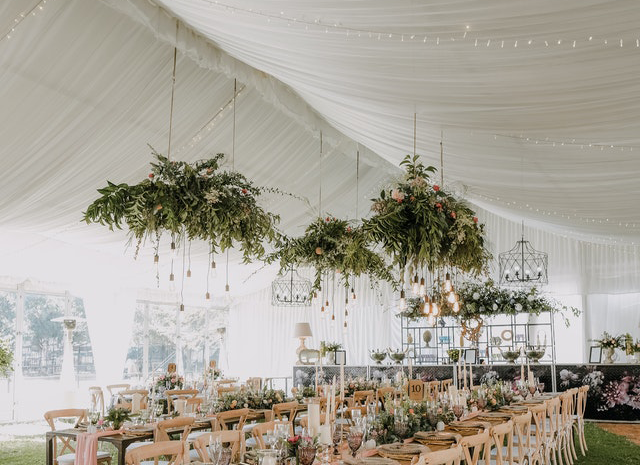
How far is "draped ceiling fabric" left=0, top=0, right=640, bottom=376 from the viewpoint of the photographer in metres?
3.44

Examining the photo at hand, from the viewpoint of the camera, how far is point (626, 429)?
10.9 m

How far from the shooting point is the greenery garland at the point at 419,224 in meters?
5.44

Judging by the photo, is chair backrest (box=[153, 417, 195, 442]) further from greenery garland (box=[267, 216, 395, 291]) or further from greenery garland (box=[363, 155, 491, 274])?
greenery garland (box=[363, 155, 491, 274])

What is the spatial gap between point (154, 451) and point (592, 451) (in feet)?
22.2

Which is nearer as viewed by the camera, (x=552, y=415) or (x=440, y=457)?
(x=440, y=457)

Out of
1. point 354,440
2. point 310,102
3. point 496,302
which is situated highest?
point 310,102

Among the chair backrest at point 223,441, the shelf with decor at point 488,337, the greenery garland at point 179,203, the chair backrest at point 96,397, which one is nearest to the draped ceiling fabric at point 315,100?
the greenery garland at point 179,203

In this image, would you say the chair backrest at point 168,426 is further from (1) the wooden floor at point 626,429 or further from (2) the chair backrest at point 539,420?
(1) the wooden floor at point 626,429

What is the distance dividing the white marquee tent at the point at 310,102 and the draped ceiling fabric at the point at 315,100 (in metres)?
0.02

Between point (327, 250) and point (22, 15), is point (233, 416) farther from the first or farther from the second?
point (22, 15)

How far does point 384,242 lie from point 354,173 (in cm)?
761

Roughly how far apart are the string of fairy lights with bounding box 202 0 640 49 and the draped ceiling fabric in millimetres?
14

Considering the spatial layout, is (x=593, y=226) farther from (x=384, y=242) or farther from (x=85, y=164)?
(x=85, y=164)

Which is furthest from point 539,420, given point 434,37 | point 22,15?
point 22,15
